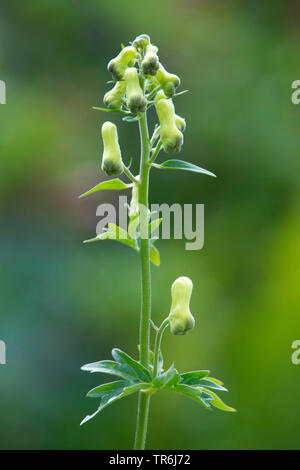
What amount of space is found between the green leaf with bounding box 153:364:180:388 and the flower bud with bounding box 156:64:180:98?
42 cm

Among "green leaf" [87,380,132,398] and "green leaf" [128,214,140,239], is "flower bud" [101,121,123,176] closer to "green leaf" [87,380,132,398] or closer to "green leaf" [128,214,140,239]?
"green leaf" [128,214,140,239]

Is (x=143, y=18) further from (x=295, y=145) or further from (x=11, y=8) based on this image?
(x=295, y=145)

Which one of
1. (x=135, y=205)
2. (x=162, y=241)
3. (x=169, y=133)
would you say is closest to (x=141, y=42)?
(x=169, y=133)

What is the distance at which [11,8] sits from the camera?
2506 mm

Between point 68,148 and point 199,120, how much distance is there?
60 cm

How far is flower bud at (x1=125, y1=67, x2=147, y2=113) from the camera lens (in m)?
0.78

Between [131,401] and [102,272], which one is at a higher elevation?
[102,272]

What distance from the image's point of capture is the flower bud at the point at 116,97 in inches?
33.1

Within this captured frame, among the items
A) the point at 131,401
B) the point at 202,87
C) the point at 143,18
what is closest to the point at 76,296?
the point at 131,401

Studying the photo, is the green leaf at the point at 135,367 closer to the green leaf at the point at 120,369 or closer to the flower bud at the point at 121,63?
the green leaf at the point at 120,369

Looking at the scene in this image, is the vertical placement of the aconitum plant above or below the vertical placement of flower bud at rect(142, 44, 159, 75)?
below

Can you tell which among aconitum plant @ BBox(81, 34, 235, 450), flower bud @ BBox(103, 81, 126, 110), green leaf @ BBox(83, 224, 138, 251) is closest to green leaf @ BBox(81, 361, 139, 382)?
aconitum plant @ BBox(81, 34, 235, 450)

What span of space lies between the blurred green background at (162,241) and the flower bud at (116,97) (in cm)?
137

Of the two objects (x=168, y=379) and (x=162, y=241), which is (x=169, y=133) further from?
(x=162, y=241)
